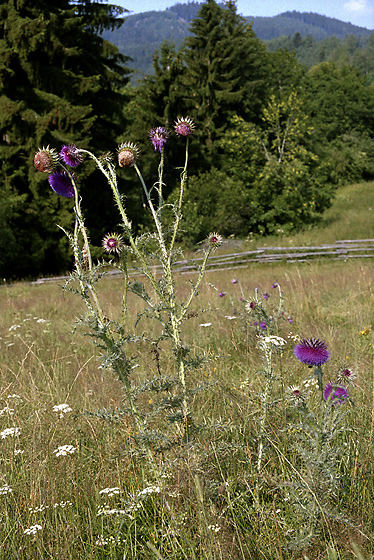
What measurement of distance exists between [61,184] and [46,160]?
143 mm

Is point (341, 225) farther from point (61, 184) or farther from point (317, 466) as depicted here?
point (317, 466)

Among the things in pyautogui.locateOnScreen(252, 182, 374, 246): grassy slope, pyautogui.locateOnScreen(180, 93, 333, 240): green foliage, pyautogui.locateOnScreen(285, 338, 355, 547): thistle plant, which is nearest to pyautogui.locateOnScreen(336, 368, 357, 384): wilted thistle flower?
pyautogui.locateOnScreen(285, 338, 355, 547): thistle plant

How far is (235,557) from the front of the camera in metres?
1.66

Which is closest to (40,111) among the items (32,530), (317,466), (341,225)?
(341,225)

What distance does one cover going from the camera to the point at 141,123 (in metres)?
20.8

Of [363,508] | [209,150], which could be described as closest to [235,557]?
[363,508]

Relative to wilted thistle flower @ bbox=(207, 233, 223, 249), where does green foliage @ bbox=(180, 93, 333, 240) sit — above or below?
below

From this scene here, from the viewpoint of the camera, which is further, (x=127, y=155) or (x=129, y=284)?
(x=127, y=155)

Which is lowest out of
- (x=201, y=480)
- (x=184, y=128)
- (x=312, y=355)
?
(x=201, y=480)

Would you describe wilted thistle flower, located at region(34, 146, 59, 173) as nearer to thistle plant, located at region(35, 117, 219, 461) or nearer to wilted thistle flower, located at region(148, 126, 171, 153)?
thistle plant, located at region(35, 117, 219, 461)

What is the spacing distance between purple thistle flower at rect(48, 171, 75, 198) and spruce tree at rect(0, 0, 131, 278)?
38.4ft

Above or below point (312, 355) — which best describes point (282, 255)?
below

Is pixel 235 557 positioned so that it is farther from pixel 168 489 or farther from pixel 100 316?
pixel 100 316

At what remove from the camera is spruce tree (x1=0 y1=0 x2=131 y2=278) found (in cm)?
1358
